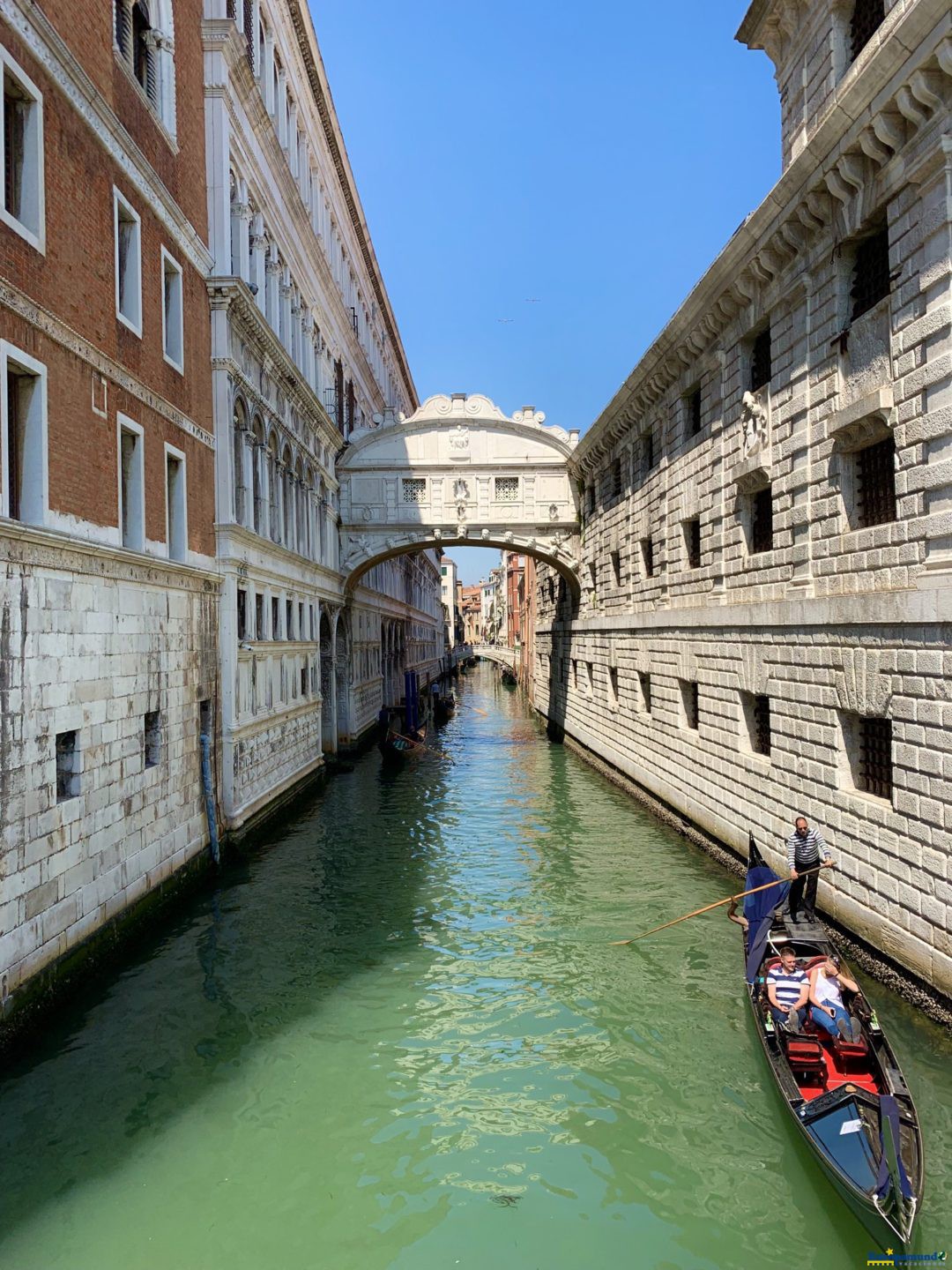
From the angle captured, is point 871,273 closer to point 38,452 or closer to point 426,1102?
point 38,452

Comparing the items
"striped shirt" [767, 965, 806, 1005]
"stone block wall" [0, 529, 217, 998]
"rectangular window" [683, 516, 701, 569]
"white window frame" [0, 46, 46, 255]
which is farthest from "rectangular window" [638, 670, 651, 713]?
"white window frame" [0, 46, 46, 255]

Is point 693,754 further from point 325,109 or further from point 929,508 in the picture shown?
point 325,109

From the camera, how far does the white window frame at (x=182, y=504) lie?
11.4 metres

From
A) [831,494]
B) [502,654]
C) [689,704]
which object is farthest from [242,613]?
[502,654]

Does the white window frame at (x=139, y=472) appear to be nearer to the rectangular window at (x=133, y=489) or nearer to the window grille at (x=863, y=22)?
the rectangular window at (x=133, y=489)

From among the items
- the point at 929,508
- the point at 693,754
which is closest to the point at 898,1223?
the point at 929,508

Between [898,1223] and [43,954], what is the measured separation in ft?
21.0

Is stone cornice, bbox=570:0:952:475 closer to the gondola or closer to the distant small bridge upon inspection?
the gondola

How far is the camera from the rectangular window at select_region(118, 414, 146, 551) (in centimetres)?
1020

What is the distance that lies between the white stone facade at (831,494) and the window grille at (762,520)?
35mm

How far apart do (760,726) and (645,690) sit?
611 cm

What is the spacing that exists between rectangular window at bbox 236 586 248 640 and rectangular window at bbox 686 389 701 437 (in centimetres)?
765

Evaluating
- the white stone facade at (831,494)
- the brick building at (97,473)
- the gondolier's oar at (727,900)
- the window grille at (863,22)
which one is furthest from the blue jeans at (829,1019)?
the window grille at (863,22)

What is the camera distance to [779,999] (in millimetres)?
6617
